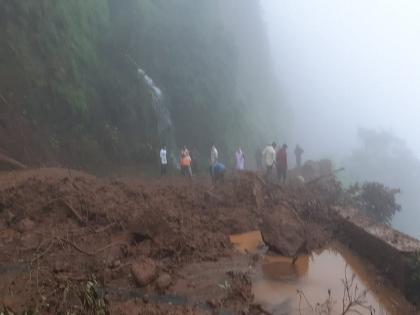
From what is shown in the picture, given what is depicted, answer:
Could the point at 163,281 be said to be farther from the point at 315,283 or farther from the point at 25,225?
the point at 25,225

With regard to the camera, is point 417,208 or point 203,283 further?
point 417,208

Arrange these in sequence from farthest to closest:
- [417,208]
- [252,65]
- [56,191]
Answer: [417,208] → [252,65] → [56,191]

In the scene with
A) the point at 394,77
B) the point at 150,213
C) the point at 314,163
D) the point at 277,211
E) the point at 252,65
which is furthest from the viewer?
the point at 394,77

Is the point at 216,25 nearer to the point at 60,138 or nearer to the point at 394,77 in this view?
the point at 60,138

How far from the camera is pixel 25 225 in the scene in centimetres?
998

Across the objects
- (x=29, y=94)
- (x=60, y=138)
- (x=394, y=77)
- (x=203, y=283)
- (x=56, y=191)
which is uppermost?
(x=394, y=77)

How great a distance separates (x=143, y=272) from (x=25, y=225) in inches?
140

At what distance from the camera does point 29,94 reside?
16578mm

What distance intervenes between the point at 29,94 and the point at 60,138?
6.47 feet

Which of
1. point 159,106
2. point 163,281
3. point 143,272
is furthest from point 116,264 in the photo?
point 159,106

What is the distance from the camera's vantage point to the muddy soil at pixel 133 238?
700cm

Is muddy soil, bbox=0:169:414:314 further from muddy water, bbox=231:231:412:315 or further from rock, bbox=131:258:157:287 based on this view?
muddy water, bbox=231:231:412:315

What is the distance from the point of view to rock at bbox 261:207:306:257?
10.5 metres

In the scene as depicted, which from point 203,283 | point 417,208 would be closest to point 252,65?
point 417,208
